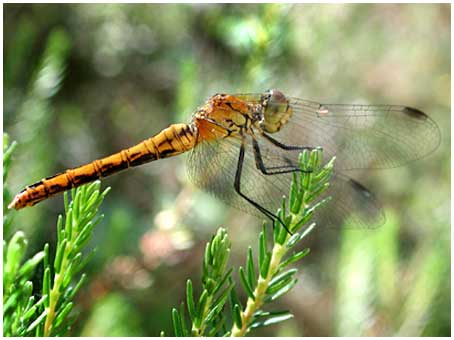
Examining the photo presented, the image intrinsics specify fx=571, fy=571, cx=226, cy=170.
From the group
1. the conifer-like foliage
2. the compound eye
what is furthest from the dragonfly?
the conifer-like foliage

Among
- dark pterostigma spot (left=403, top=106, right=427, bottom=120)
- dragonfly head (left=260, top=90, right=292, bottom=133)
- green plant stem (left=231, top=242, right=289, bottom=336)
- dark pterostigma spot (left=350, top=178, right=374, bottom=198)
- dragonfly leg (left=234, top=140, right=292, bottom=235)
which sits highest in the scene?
dragonfly head (left=260, top=90, right=292, bottom=133)

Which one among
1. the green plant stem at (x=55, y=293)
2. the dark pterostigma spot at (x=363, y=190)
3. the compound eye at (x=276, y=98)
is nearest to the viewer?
the green plant stem at (x=55, y=293)

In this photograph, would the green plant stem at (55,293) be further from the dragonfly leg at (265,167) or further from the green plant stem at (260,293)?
the dragonfly leg at (265,167)

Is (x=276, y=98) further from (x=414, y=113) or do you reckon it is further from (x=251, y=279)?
(x=251, y=279)

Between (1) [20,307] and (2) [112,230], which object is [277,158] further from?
(1) [20,307]

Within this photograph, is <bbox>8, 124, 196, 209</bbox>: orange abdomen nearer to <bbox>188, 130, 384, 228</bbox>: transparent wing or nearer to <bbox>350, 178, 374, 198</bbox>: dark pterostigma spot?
<bbox>188, 130, 384, 228</bbox>: transparent wing

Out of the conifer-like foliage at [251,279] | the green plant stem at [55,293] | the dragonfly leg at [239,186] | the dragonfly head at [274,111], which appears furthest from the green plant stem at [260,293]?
the dragonfly head at [274,111]
